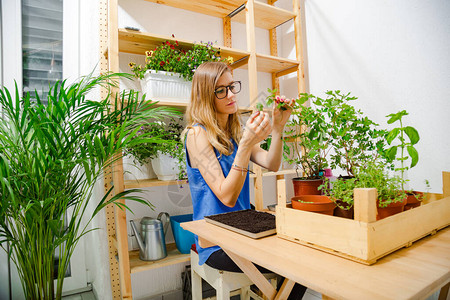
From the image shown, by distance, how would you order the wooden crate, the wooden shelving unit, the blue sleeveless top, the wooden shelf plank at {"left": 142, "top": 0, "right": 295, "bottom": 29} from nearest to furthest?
the wooden crate, the blue sleeveless top, the wooden shelving unit, the wooden shelf plank at {"left": 142, "top": 0, "right": 295, "bottom": 29}

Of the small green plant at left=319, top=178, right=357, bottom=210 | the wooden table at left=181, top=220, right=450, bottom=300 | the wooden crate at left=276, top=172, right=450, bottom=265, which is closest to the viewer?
the wooden table at left=181, top=220, right=450, bottom=300

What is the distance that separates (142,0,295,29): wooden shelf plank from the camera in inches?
83.7

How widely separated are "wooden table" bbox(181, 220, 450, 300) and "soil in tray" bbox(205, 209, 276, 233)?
0.14ft

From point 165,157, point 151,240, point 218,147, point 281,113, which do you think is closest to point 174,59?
point 165,157

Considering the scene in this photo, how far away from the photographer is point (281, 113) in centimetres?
126

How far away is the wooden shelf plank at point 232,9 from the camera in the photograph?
6.98ft

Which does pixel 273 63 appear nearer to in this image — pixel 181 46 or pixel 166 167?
pixel 181 46

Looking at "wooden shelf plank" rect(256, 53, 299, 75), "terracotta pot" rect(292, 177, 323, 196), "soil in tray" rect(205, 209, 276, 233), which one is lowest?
"soil in tray" rect(205, 209, 276, 233)

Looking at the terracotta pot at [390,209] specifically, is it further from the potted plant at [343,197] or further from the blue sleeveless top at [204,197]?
the blue sleeveless top at [204,197]

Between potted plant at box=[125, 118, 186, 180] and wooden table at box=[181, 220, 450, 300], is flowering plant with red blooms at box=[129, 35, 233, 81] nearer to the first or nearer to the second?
potted plant at box=[125, 118, 186, 180]

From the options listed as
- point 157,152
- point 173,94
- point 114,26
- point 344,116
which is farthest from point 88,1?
point 344,116

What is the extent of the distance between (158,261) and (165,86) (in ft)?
3.45

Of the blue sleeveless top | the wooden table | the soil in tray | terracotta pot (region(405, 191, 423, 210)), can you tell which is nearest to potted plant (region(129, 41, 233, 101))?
the blue sleeveless top

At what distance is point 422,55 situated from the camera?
5.45ft
